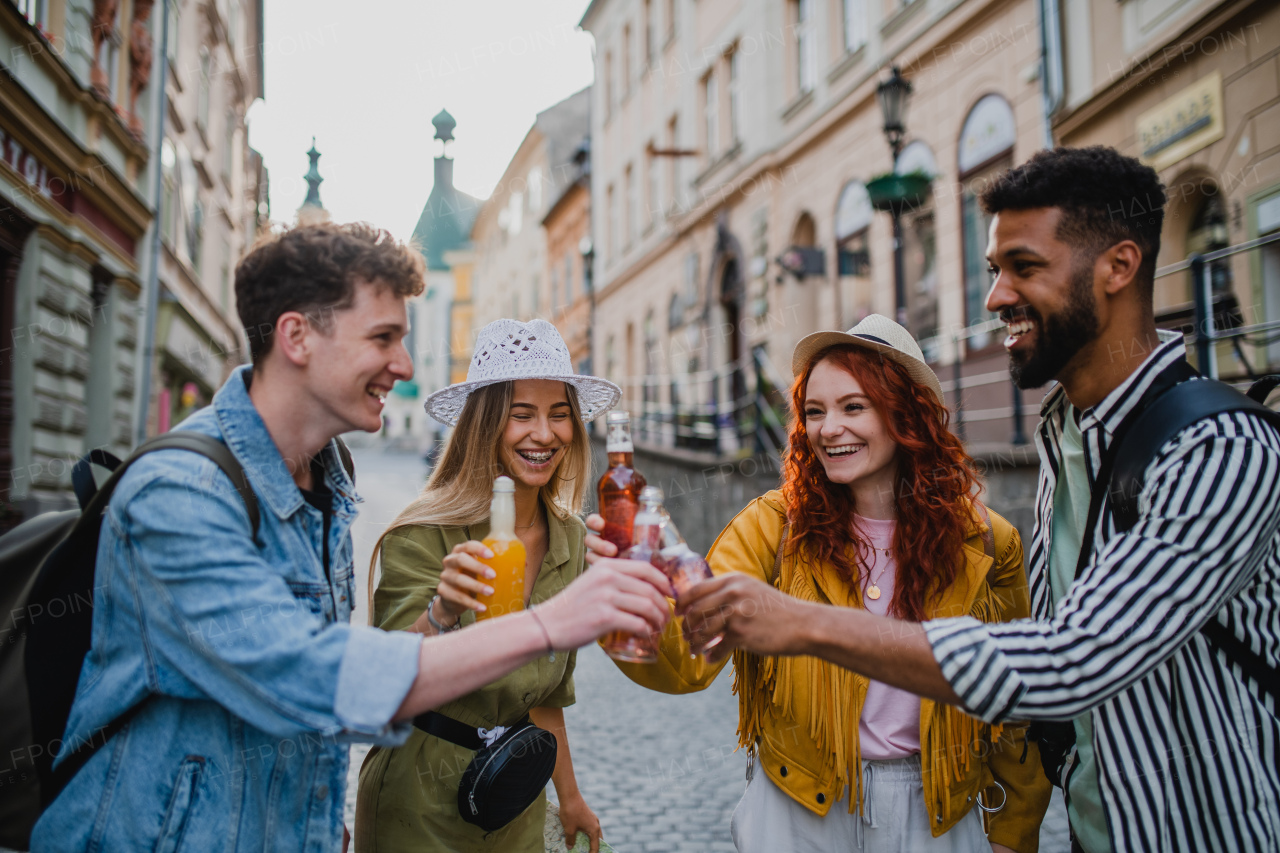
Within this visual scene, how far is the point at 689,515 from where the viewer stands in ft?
39.8

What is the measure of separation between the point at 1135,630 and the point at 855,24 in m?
14.5

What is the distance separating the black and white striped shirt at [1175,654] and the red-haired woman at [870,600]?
504 millimetres

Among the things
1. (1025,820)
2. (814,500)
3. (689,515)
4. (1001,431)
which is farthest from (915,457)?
(689,515)

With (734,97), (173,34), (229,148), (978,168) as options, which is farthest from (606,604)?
(229,148)

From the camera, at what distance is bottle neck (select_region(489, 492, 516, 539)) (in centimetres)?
186

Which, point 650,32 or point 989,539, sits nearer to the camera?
point 989,539

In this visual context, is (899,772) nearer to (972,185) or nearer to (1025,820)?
(1025,820)

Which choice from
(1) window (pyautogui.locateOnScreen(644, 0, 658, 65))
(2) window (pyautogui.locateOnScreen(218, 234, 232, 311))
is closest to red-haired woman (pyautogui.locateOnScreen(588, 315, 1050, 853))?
(1) window (pyautogui.locateOnScreen(644, 0, 658, 65))

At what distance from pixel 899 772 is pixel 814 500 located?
720mm

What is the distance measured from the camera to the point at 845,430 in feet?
7.78

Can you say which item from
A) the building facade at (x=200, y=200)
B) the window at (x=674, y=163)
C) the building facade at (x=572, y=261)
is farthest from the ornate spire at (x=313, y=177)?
the window at (x=674, y=163)

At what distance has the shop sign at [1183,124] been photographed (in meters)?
7.46

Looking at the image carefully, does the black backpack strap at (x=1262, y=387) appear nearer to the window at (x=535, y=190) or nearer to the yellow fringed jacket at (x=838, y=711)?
the yellow fringed jacket at (x=838, y=711)

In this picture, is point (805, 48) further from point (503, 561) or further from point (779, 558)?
point (503, 561)
